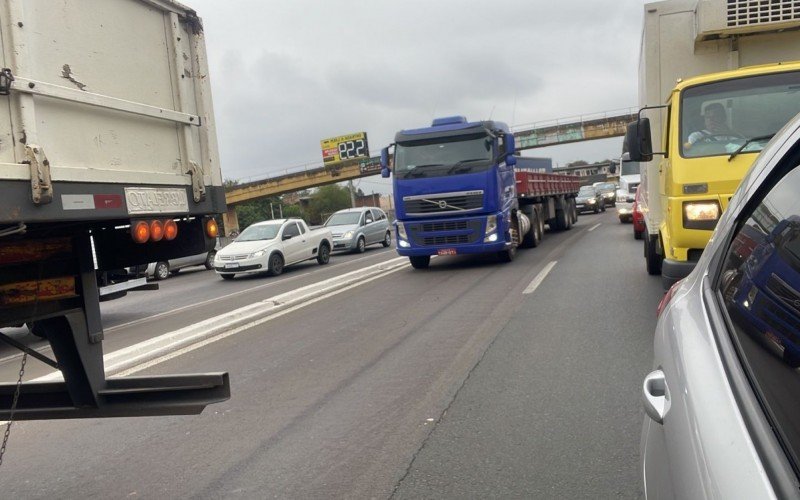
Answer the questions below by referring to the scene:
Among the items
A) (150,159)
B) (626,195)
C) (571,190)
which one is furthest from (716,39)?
(571,190)

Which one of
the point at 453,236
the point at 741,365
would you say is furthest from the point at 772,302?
the point at 453,236

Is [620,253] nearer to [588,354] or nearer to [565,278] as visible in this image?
[565,278]

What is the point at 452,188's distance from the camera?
45.6 feet

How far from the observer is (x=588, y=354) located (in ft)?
21.0

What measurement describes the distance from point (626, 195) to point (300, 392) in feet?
68.4

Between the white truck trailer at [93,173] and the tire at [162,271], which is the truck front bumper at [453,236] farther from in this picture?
the white truck trailer at [93,173]

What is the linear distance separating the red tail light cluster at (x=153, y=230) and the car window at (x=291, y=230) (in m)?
16.1

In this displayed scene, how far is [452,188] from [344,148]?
56.8 metres

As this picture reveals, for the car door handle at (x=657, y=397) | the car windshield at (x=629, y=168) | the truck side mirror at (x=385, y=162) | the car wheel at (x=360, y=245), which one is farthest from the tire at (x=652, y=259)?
the car windshield at (x=629, y=168)

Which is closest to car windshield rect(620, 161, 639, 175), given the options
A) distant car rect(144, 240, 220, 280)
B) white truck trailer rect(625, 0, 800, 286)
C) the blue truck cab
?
the blue truck cab

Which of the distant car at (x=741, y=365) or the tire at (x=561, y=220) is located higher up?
the distant car at (x=741, y=365)

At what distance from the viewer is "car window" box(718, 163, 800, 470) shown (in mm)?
1451

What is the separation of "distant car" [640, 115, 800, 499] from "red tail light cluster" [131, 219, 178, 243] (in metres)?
2.55

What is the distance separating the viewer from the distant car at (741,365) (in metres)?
1.37
